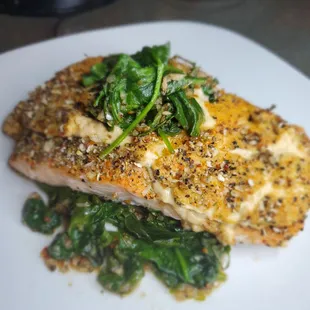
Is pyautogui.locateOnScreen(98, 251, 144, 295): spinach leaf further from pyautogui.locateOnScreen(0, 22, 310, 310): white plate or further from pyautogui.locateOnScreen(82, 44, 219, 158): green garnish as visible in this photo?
pyautogui.locateOnScreen(82, 44, 219, 158): green garnish

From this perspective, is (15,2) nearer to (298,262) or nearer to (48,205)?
(48,205)

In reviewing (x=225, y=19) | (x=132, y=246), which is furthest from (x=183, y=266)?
(x=225, y=19)

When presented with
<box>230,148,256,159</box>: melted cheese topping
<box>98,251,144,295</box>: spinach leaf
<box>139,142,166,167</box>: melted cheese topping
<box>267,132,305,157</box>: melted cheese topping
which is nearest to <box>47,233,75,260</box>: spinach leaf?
<box>98,251,144,295</box>: spinach leaf

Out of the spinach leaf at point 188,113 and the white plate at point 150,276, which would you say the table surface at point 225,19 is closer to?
the white plate at point 150,276

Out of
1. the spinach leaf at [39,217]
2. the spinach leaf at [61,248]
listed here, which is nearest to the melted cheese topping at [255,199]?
the spinach leaf at [61,248]

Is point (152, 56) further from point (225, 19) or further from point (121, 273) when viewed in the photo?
point (225, 19)
